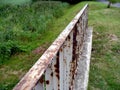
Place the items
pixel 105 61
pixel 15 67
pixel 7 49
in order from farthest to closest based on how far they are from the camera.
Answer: pixel 7 49 → pixel 15 67 → pixel 105 61

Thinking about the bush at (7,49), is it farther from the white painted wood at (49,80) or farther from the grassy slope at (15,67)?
the white painted wood at (49,80)

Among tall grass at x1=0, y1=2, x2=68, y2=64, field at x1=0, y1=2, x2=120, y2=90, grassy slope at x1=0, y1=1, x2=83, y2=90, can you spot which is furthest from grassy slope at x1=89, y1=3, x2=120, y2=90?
tall grass at x1=0, y1=2, x2=68, y2=64

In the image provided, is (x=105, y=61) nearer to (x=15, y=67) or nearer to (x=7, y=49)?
(x=15, y=67)

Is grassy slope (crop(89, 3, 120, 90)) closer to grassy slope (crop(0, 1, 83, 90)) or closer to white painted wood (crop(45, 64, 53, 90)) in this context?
grassy slope (crop(0, 1, 83, 90))

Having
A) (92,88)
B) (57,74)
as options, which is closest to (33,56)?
(92,88)

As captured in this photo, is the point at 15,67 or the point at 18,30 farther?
the point at 18,30

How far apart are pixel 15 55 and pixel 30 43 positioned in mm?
1110

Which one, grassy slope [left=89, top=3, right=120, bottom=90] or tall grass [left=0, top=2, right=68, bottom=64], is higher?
grassy slope [left=89, top=3, right=120, bottom=90]

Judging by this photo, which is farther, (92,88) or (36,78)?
(92,88)

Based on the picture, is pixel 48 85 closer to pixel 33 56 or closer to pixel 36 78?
pixel 36 78

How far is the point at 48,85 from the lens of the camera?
5.90ft

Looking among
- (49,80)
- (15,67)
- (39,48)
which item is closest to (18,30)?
(39,48)

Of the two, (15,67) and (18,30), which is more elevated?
(18,30)

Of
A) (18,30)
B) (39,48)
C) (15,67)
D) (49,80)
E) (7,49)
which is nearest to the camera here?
(49,80)
